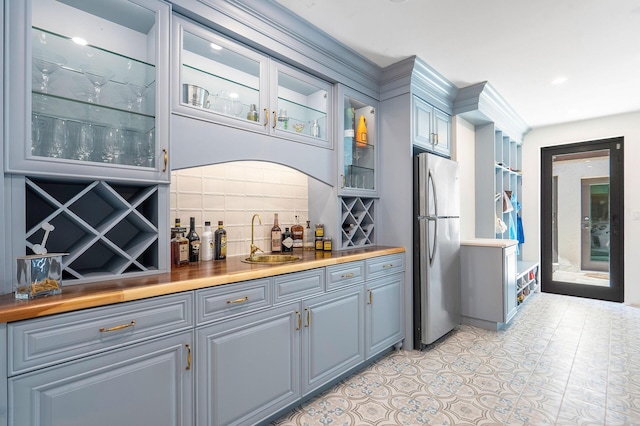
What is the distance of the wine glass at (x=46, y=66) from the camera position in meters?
1.34

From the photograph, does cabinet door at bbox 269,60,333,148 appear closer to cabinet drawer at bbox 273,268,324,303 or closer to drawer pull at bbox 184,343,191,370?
cabinet drawer at bbox 273,268,324,303

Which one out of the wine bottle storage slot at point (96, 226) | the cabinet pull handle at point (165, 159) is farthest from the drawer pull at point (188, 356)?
the cabinet pull handle at point (165, 159)

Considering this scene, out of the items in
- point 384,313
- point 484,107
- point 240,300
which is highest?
point 484,107

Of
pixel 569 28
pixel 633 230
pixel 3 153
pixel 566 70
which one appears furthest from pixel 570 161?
pixel 3 153

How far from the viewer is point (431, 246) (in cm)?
291

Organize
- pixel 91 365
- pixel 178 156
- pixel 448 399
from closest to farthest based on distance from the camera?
pixel 91 365, pixel 178 156, pixel 448 399

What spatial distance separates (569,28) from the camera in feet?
7.75

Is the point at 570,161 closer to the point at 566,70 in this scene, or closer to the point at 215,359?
the point at 566,70

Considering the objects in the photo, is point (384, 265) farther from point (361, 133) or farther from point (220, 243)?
point (220, 243)

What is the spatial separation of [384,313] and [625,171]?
416 cm

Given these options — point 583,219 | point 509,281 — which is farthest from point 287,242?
point 583,219

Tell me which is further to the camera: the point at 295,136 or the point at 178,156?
the point at 295,136

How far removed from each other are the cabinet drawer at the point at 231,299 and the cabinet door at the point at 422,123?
200cm

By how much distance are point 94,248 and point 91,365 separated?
2.20 feet
